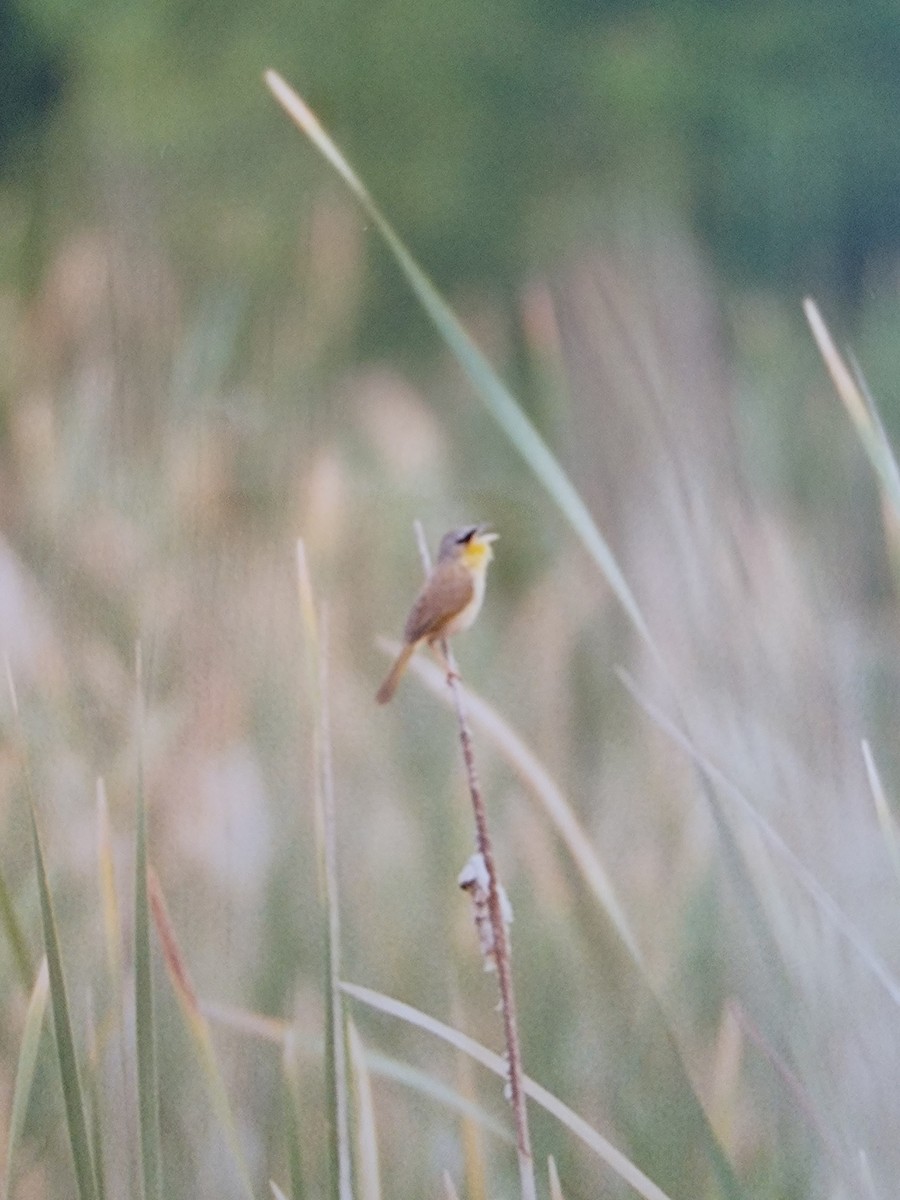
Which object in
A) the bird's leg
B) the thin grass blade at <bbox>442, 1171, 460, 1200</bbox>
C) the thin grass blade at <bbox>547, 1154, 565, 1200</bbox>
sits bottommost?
the thin grass blade at <bbox>547, 1154, 565, 1200</bbox>

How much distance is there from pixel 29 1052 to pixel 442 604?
509mm

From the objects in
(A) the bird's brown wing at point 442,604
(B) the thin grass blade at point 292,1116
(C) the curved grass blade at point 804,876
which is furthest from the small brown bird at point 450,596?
(B) the thin grass blade at point 292,1116

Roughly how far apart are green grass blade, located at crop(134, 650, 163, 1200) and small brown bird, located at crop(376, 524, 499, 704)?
236 millimetres

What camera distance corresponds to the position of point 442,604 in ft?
3.34

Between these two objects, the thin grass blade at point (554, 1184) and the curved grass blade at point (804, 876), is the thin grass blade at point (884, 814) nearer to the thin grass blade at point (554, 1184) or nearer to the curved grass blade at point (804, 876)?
Result: the curved grass blade at point (804, 876)

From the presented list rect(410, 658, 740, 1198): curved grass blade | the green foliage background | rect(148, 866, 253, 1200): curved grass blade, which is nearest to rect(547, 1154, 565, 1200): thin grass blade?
rect(410, 658, 740, 1198): curved grass blade

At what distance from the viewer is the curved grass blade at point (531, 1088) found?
97 centimetres

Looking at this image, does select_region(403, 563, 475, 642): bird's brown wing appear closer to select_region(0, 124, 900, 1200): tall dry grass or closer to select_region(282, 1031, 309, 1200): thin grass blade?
select_region(0, 124, 900, 1200): tall dry grass

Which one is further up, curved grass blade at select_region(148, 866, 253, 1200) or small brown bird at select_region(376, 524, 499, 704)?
small brown bird at select_region(376, 524, 499, 704)

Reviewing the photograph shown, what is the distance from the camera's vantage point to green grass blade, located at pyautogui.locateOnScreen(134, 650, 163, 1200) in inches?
37.5

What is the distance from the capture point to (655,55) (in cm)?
106

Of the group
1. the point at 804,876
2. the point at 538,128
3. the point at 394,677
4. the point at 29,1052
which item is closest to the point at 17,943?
the point at 29,1052

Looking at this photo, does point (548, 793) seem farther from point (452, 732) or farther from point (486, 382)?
point (486, 382)

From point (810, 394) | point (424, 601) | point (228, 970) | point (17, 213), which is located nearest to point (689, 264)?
point (810, 394)
